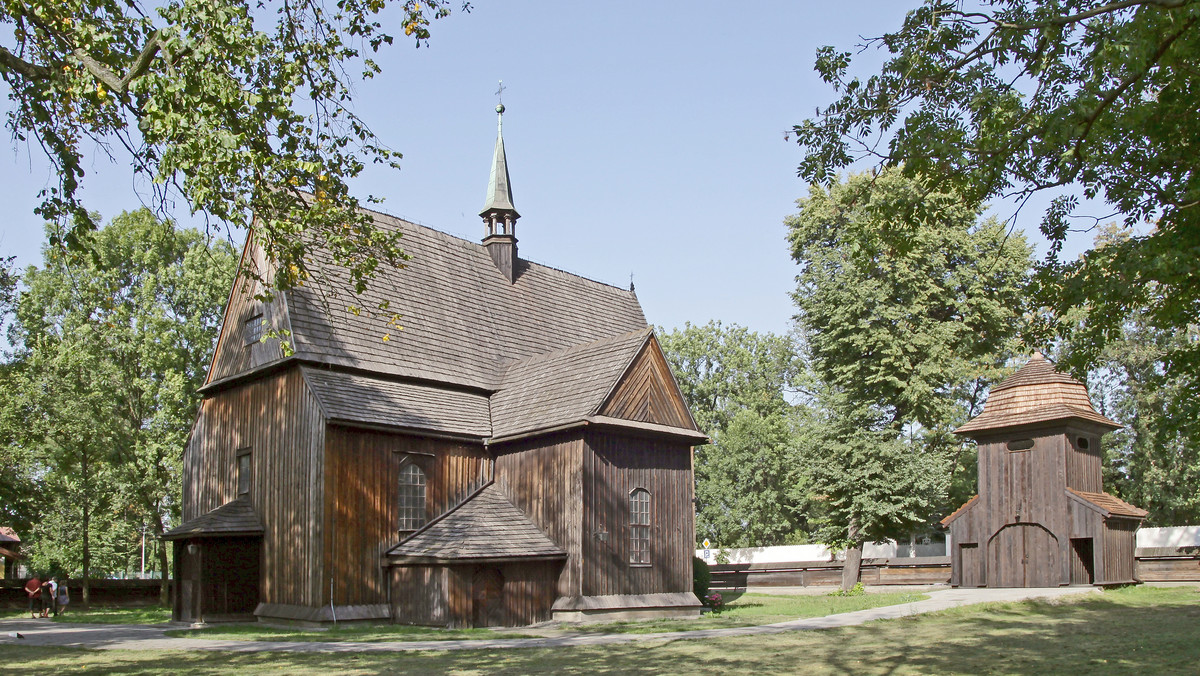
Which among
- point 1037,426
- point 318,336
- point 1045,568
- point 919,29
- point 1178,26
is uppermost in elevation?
point 919,29

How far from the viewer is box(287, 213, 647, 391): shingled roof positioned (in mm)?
24578

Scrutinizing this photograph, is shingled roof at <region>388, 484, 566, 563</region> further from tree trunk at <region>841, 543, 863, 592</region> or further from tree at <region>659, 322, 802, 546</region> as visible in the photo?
tree at <region>659, 322, 802, 546</region>

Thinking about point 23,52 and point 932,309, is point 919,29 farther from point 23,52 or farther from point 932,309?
point 932,309

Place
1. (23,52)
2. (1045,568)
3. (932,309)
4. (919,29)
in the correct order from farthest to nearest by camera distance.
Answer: (932,309)
(1045,568)
(23,52)
(919,29)

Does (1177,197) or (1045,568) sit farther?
(1045,568)

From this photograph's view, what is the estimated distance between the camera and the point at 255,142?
11.6 m

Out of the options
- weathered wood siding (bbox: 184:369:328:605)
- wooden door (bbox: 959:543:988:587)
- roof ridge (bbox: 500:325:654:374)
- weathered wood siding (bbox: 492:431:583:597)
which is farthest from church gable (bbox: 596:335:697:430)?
wooden door (bbox: 959:543:988:587)

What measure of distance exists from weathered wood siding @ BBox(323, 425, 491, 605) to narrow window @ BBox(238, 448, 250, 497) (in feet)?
12.7

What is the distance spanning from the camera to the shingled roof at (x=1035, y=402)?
2898 cm

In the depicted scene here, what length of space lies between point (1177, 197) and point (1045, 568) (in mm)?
20060

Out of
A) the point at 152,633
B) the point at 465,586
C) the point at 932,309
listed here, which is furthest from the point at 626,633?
the point at 932,309

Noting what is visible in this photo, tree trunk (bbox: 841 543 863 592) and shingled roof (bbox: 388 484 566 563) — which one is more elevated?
shingled roof (bbox: 388 484 566 563)

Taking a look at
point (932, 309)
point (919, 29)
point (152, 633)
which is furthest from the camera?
point (932, 309)

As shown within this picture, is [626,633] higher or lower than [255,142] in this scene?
lower
